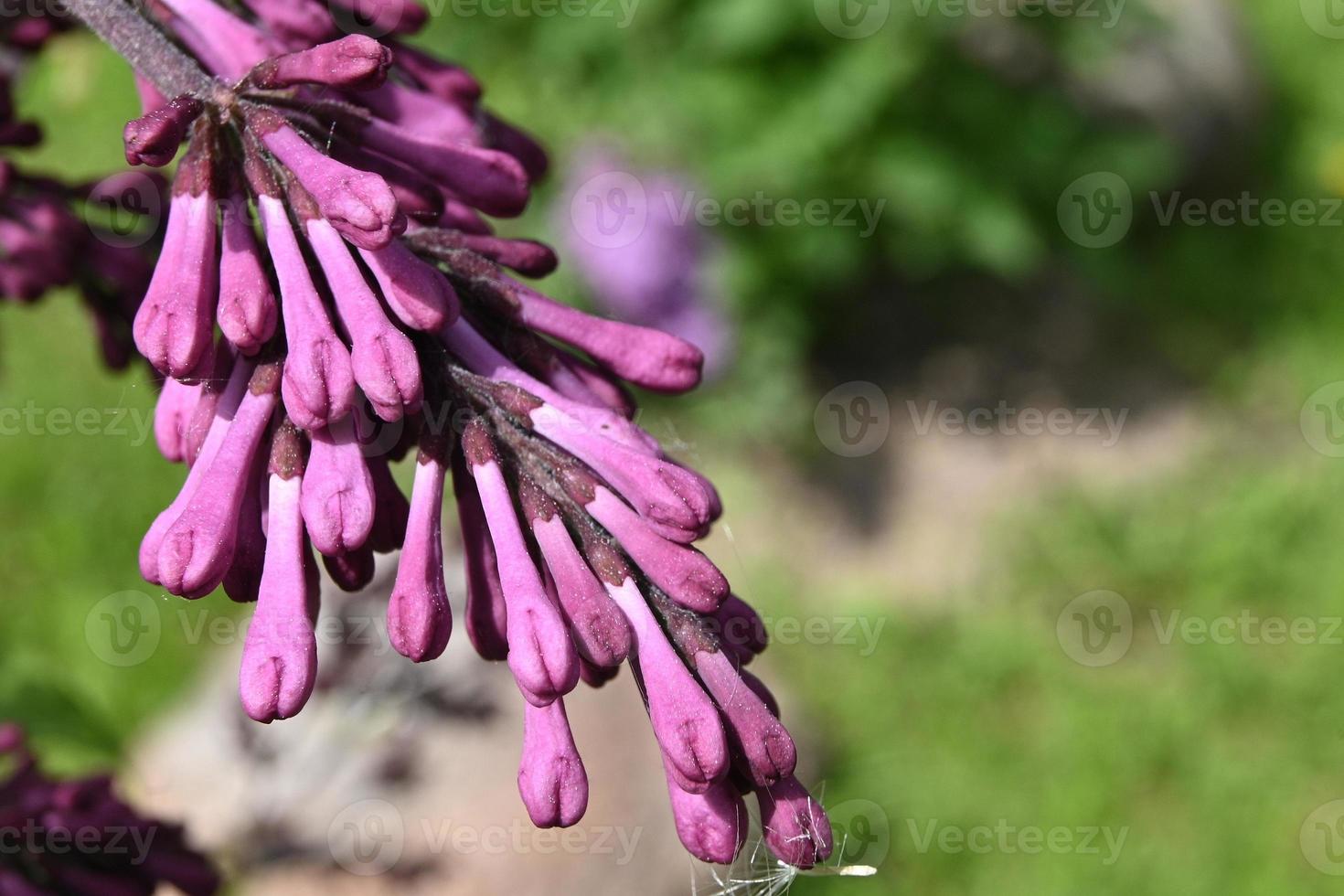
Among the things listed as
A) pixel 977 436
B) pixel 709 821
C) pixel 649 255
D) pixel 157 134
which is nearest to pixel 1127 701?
pixel 977 436

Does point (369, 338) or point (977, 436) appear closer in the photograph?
point (369, 338)

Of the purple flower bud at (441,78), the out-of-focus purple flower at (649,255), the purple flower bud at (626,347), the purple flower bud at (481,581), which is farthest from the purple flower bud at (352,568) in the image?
the out-of-focus purple flower at (649,255)

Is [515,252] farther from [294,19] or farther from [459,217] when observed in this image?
[294,19]

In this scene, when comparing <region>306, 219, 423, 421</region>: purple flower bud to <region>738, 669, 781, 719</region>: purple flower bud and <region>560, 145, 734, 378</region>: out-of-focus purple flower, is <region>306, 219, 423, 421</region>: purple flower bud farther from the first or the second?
<region>560, 145, 734, 378</region>: out-of-focus purple flower

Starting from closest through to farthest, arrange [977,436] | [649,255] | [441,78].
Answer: [441,78] < [649,255] < [977,436]

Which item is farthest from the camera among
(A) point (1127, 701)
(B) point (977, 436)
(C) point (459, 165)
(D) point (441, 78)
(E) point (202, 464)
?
(B) point (977, 436)

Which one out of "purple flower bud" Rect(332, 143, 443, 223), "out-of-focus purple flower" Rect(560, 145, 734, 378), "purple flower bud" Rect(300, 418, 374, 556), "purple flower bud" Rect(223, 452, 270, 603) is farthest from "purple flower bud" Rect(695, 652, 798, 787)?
"out-of-focus purple flower" Rect(560, 145, 734, 378)

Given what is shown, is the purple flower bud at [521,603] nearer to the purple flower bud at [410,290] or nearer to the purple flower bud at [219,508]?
the purple flower bud at [410,290]
